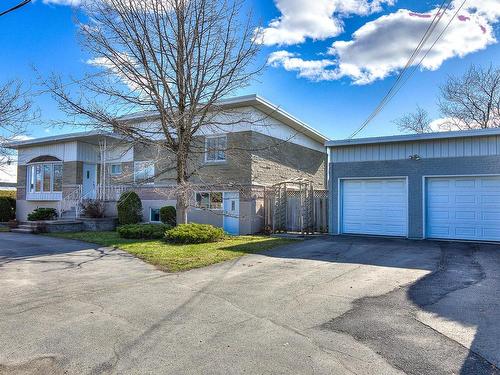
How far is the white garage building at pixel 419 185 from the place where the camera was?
13.9m

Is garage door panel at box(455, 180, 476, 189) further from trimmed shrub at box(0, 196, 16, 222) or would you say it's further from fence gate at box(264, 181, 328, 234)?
trimmed shrub at box(0, 196, 16, 222)

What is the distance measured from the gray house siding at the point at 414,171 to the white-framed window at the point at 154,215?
8.81 meters

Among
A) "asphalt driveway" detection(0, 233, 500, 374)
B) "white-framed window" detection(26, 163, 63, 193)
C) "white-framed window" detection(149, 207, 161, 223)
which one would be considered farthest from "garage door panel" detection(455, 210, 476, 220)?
"white-framed window" detection(26, 163, 63, 193)

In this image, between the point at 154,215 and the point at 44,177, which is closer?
the point at 154,215

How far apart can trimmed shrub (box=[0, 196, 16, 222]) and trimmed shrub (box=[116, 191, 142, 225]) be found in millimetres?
10956

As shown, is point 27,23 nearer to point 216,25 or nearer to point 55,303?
point 216,25

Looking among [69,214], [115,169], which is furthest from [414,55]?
[69,214]

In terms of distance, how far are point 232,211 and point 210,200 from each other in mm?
1302

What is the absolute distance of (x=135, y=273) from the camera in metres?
8.98

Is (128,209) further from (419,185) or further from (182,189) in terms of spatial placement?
(419,185)

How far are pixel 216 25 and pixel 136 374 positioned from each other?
503 inches

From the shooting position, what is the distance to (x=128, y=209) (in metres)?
19.3

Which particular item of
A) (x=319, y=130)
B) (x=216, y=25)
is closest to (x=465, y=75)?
(x=319, y=130)

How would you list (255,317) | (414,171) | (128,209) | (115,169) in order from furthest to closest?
(115,169)
(128,209)
(414,171)
(255,317)
